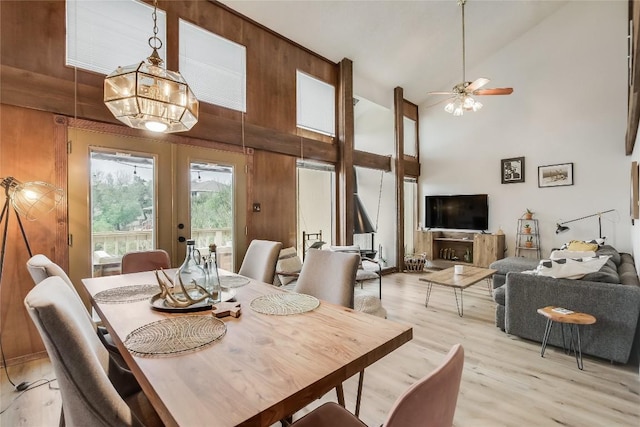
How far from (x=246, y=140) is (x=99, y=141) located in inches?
63.1

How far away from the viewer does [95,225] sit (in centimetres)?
283

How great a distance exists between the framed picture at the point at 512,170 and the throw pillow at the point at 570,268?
11.6 ft

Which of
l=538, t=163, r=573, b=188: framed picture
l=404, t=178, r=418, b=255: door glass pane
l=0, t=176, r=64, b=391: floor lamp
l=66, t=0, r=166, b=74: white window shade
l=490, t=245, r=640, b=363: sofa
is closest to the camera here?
l=0, t=176, r=64, b=391: floor lamp

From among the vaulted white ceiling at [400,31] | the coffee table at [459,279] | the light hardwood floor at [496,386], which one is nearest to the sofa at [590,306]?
the light hardwood floor at [496,386]

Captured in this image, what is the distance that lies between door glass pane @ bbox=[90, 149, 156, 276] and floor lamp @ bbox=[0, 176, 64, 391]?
30 cm

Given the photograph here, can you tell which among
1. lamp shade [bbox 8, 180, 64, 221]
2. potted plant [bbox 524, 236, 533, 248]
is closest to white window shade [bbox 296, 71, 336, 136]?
lamp shade [bbox 8, 180, 64, 221]

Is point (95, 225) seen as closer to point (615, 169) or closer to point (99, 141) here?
point (99, 141)

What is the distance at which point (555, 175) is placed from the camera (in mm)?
5422

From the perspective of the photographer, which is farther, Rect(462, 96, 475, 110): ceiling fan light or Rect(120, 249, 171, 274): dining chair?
Rect(462, 96, 475, 110): ceiling fan light

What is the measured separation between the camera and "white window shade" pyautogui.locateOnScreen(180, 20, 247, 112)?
3.49 m

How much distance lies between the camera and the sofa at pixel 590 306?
237 cm

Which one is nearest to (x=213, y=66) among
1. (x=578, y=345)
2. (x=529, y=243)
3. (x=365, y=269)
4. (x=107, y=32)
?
(x=107, y=32)

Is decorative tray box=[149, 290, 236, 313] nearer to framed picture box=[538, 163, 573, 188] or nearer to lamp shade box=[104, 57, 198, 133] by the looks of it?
lamp shade box=[104, 57, 198, 133]

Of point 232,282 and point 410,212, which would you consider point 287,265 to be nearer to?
point 232,282
